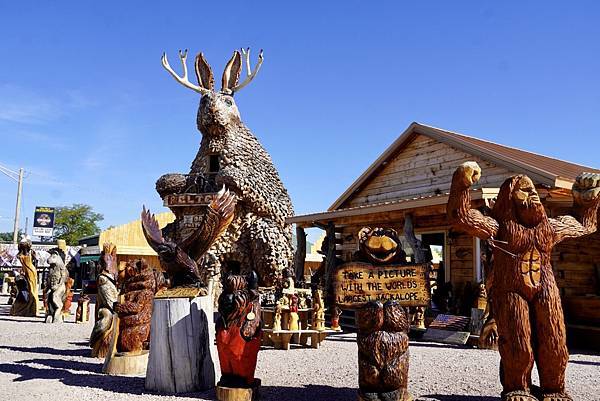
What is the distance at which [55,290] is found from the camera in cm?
1335

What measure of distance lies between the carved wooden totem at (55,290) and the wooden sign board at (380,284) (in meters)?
10.7

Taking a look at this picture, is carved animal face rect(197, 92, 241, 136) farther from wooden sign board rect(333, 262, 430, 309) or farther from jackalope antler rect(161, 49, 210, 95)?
wooden sign board rect(333, 262, 430, 309)

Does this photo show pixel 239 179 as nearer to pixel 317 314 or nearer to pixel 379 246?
pixel 317 314

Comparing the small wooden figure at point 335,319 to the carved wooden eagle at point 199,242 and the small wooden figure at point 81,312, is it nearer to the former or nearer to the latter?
the carved wooden eagle at point 199,242

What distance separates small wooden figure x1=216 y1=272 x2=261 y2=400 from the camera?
5031mm

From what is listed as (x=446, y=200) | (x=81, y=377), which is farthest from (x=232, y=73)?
(x=81, y=377)

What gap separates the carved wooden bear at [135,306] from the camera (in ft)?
21.7

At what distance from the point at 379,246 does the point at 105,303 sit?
205 inches

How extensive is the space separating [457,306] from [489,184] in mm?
2575

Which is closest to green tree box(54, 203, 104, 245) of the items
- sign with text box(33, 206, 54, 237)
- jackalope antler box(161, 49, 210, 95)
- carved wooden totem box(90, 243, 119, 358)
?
sign with text box(33, 206, 54, 237)

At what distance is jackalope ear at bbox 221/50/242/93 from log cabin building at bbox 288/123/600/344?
575 centimetres

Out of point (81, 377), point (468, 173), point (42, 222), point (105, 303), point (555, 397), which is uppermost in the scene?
point (42, 222)

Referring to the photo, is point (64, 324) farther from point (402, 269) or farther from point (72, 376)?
point (402, 269)

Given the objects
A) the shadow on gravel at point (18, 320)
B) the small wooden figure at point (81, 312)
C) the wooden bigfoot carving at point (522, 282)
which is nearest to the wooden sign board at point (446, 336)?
the wooden bigfoot carving at point (522, 282)
